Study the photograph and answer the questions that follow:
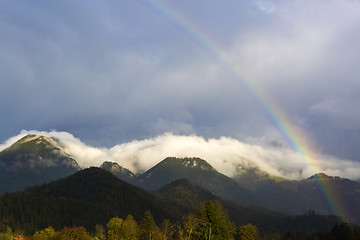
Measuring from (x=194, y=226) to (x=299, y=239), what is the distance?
93598 mm

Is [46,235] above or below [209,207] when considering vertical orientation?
below

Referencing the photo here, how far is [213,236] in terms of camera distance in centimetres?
13025

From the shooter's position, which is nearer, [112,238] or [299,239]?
[112,238]

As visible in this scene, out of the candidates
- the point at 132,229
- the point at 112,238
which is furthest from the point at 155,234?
the point at 112,238

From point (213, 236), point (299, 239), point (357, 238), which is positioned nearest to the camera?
point (213, 236)

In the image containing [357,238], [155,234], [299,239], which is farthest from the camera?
[299,239]

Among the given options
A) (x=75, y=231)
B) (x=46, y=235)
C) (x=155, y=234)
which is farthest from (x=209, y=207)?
(x=46, y=235)

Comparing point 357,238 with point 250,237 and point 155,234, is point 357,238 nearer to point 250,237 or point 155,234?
point 250,237

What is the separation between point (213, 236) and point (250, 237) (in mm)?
46836

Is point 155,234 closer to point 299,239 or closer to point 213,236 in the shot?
point 213,236

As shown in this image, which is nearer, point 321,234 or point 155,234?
point 155,234

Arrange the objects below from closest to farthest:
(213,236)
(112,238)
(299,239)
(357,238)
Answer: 1. (213,236)
2. (357,238)
3. (112,238)
4. (299,239)

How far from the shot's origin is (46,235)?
199m

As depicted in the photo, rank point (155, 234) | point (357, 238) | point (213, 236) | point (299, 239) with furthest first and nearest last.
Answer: point (299, 239), point (155, 234), point (357, 238), point (213, 236)
